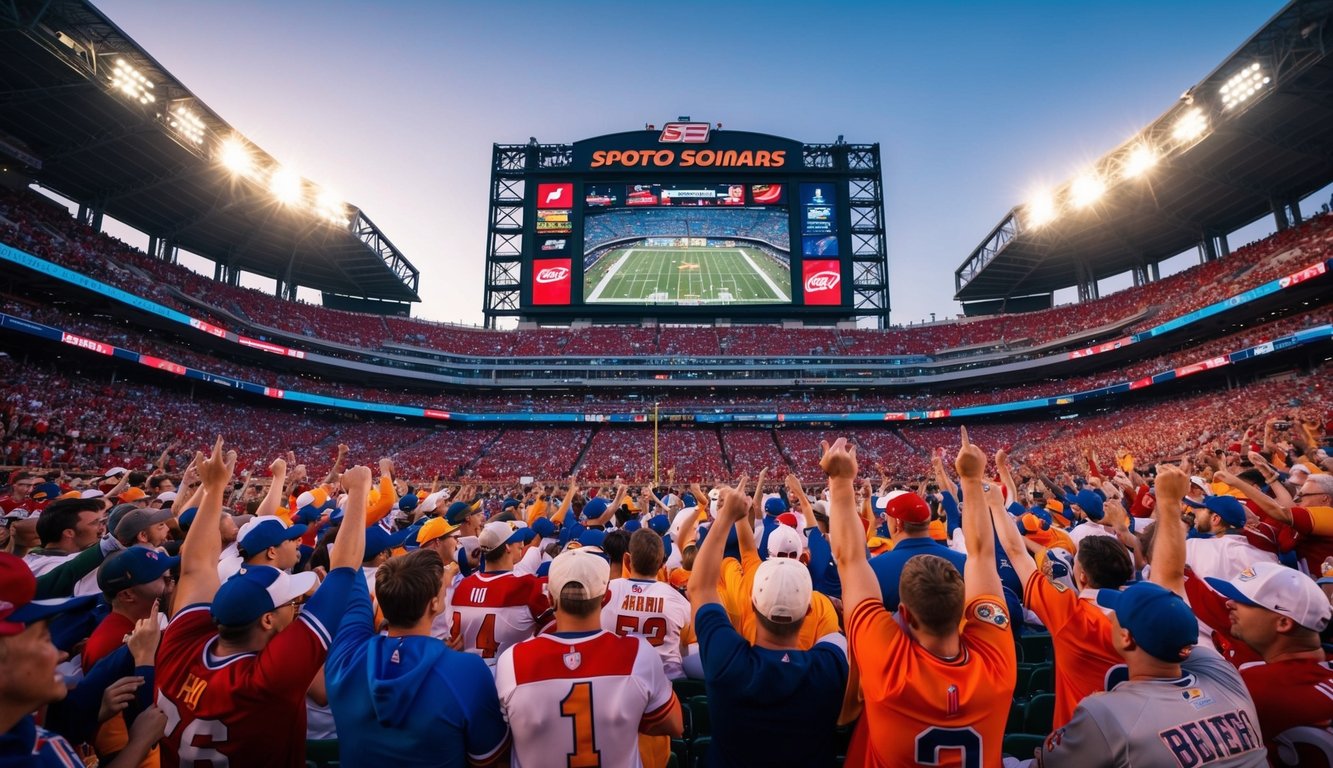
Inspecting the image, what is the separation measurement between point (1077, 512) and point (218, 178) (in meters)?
43.7

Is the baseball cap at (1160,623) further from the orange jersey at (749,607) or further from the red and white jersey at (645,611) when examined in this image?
the red and white jersey at (645,611)

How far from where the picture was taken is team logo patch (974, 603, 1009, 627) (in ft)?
7.46

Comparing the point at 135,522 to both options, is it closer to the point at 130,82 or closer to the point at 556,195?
the point at 130,82

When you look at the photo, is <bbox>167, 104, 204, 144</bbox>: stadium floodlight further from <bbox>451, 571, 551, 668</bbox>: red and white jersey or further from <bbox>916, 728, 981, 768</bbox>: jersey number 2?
<bbox>916, 728, 981, 768</bbox>: jersey number 2

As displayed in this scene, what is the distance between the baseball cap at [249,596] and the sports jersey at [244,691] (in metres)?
0.17

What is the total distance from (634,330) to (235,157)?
30715mm

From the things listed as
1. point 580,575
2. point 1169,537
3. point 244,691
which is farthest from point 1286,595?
point 244,691

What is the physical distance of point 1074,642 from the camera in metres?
2.89

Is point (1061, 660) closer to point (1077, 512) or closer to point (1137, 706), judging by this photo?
point (1137, 706)

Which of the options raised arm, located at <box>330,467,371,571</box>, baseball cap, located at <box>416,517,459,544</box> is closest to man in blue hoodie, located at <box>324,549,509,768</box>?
raised arm, located at <box>330,467,371,571</box>

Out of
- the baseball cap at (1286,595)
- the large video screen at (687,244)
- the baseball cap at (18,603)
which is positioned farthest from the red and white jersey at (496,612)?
the large video screen at (687,244)

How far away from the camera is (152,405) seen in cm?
3119

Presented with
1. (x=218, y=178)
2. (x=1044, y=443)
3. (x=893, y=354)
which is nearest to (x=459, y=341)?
(x=218, y=178)

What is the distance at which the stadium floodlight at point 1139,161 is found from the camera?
102 ft
